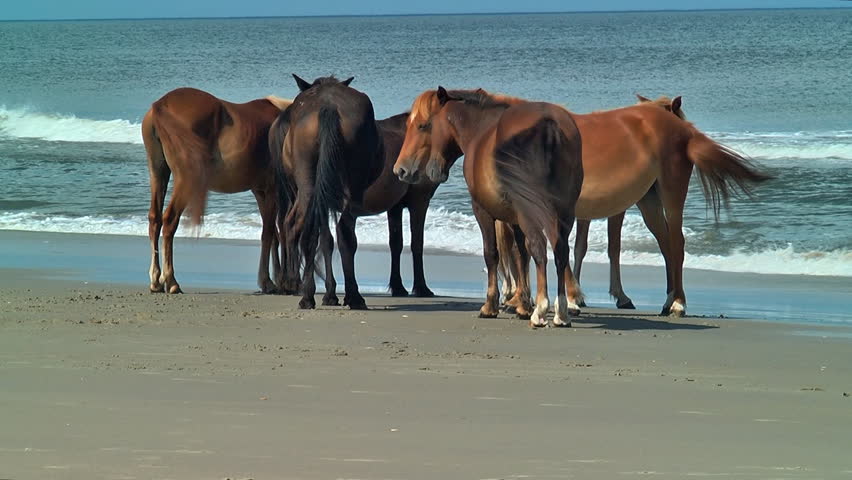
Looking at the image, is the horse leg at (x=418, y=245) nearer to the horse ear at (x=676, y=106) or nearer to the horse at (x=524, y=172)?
the horse at (x=524, y=172)

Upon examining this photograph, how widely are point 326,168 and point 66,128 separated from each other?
26978mm

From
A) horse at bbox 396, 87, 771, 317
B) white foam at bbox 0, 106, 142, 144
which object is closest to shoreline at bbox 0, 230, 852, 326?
horse at bbox 396, 87, 771, 317

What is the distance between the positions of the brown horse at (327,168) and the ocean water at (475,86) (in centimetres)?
491

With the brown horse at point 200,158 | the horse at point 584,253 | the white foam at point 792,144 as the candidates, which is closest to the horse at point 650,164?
the horse at point 584,253

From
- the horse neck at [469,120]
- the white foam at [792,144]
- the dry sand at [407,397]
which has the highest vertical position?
the white foam at [792,144]

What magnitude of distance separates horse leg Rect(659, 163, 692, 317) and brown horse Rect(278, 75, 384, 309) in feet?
7.55

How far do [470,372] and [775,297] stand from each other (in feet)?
16.9

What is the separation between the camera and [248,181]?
36.9 ft

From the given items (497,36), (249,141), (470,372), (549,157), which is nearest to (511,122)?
(549,157)

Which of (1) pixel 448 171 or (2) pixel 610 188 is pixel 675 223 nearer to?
(2) pixel 610 188

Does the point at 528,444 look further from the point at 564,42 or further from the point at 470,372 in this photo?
the point at 564,42

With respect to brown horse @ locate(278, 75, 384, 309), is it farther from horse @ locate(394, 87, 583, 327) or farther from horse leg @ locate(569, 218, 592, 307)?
horse leg @ locate(569, 218, 592, 307)

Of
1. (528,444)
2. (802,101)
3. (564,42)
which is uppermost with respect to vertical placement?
(564,42)

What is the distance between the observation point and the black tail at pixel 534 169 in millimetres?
8570
